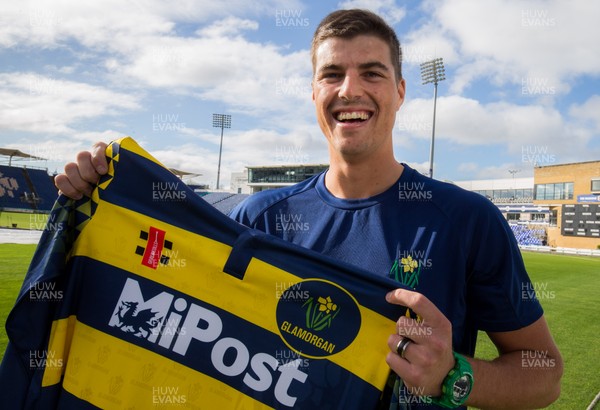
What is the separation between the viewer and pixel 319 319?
1707 millimetres

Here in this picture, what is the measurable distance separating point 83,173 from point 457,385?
1661 mm

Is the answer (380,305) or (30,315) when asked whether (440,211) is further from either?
(30,315)

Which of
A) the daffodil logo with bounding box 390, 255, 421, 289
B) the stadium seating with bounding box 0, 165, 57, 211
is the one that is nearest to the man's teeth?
the daffodil logo with bounding box 390, 255, 421, 289

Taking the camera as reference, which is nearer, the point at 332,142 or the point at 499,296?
the point at 499,296

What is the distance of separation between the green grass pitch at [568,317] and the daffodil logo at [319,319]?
3.52 metres

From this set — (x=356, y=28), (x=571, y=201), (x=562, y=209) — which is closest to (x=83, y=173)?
(x=356, y=28)

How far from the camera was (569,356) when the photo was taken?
5.80 metres

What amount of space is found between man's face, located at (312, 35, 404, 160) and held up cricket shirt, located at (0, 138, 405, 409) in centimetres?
57

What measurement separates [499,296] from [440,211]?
40 cm

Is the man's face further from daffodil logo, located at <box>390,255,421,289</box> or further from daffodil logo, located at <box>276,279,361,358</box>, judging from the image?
daffodil logo, located at <box>276,279,361,358</box>

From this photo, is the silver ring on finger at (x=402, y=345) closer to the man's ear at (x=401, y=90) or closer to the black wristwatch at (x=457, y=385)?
the black wristwatch at (x=457, y=385)

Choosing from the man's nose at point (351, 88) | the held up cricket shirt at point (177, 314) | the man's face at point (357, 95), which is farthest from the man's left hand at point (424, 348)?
the man's nose at point (351, 88)

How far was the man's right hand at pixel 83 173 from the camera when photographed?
70.1 inches

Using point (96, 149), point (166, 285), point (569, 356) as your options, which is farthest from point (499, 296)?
point (569, 356)
